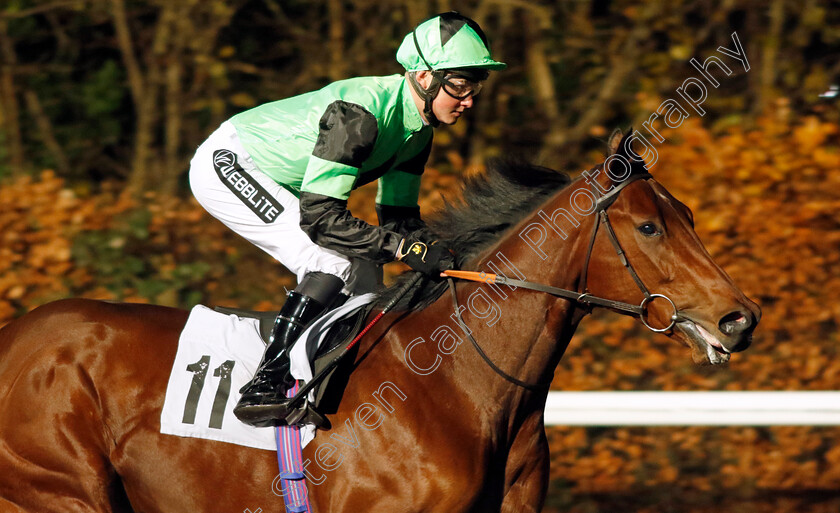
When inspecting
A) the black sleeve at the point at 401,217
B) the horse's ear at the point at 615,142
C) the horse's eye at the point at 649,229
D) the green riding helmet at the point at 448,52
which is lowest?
the black sleeve at the point at 401,217

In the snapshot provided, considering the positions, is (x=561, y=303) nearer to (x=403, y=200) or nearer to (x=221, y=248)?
(x=403, y=200)

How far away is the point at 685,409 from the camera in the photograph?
4.16 m

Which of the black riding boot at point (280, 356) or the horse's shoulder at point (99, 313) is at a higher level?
the black riding boot at point (280, 356)

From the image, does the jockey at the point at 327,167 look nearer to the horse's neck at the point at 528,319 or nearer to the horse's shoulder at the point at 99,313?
the horse's neck at the point at 528,319

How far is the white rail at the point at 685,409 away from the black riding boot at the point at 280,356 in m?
1.59

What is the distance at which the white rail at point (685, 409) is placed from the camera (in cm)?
412

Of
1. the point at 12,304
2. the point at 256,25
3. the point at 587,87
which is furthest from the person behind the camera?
the point at 256,25

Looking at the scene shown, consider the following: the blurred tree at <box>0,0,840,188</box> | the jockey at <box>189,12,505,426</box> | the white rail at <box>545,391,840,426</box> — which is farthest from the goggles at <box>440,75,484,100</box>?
the blurred tree at <box>0,0,840,188</box>

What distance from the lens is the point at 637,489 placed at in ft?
16.4

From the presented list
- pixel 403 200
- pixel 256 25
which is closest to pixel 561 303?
pixel 403 200

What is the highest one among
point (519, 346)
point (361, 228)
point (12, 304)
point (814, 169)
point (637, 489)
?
point (361, 228)

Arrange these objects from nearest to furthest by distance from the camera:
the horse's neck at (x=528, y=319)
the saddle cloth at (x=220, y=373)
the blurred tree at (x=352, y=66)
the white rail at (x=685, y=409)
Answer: the horse's neck at (x=528, y=319)
the saddle cloth at (x=220, y=373)
the white rail at (x=685, y=409)
the blurred tree at (x=352, y=66)

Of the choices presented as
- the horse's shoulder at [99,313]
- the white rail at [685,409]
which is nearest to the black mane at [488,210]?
the horse's shoulder at [99,313]

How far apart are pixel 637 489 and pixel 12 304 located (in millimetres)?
3827
